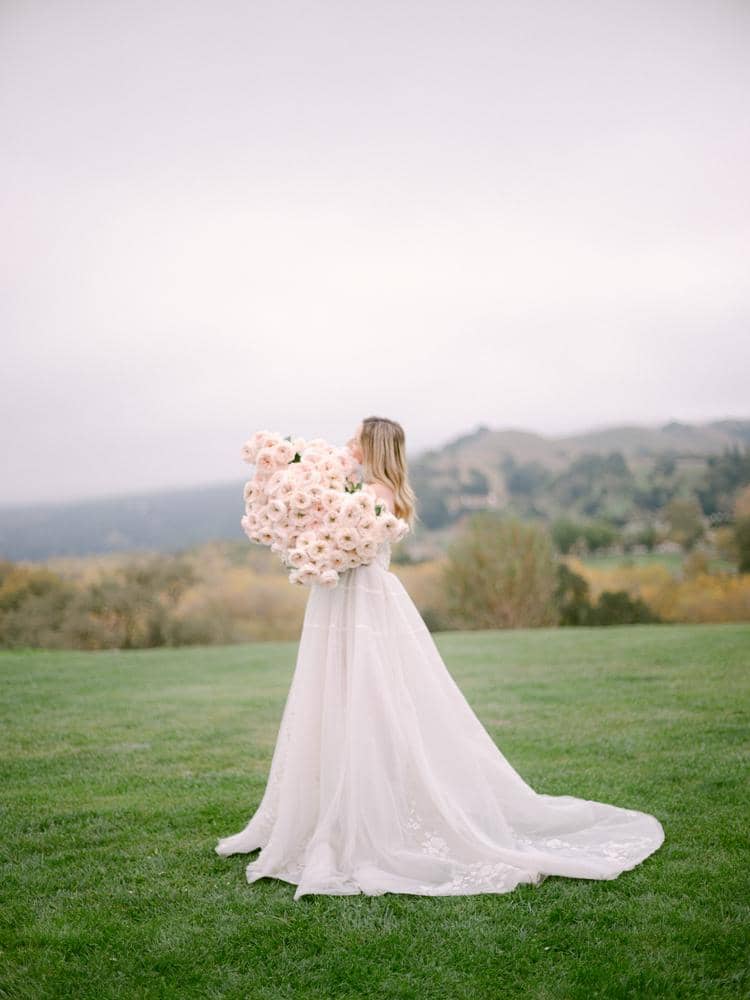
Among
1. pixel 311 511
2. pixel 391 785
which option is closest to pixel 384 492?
pixel 311 511

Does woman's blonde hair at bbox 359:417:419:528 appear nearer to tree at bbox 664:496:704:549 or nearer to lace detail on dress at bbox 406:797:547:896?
lace detail on dress at bbox 406:797:547:896

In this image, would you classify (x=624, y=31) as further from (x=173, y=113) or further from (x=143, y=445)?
(x=143, y=445)

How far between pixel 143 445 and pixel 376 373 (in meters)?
14.9

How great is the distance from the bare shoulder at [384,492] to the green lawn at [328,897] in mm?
2145

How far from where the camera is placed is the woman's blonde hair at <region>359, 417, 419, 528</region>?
4625mm

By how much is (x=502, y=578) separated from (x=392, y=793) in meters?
16.9

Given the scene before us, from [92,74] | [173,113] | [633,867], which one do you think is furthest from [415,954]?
[173,113]

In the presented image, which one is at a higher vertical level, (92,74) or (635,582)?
(92,74)

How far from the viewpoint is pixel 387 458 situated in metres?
4.63

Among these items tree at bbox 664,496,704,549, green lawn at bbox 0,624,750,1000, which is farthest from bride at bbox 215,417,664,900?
tree at bbox 664,496,704,549

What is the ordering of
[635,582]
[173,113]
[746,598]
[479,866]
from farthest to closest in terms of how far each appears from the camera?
[635,582], [746,598], [173,113], [479,866]

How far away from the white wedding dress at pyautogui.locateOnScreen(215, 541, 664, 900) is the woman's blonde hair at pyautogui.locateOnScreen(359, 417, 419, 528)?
301mm

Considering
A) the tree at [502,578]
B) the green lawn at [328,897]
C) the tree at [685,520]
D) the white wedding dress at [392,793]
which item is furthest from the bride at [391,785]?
the tree at [685,520]

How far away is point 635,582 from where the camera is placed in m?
26.2
